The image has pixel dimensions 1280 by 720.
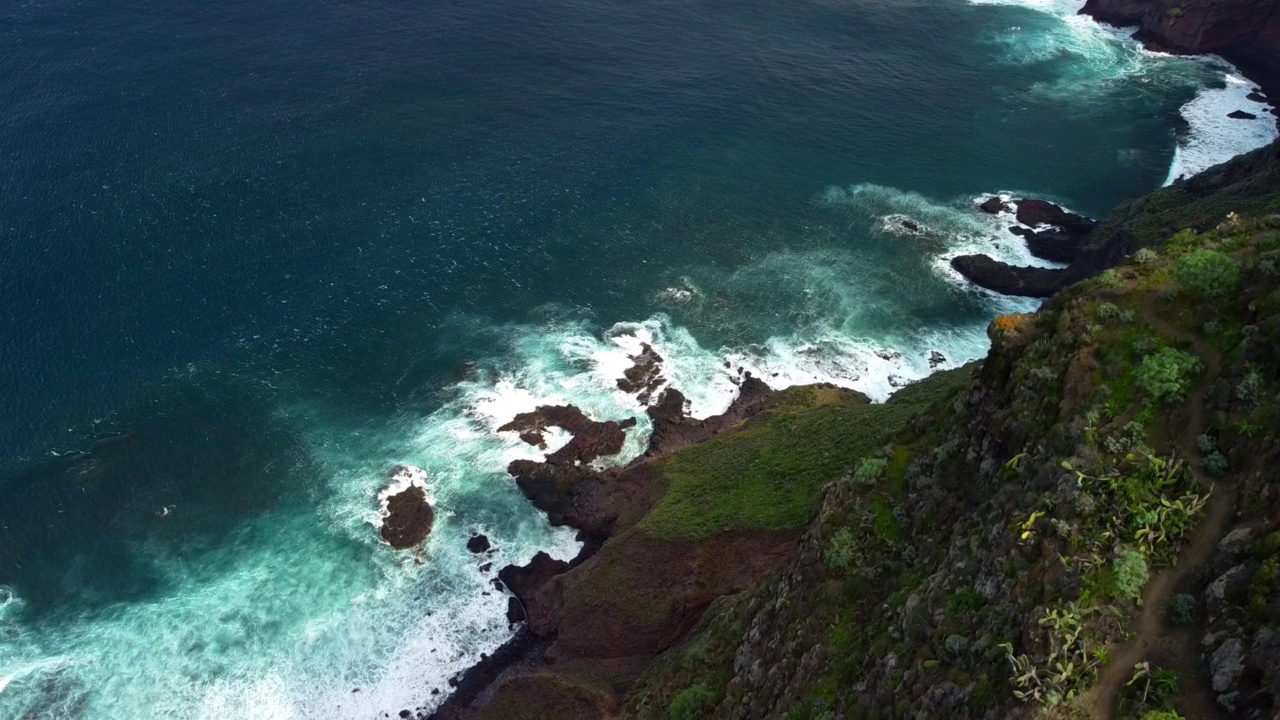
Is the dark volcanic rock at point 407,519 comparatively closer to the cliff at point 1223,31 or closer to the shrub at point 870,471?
the shrub at point 870,471

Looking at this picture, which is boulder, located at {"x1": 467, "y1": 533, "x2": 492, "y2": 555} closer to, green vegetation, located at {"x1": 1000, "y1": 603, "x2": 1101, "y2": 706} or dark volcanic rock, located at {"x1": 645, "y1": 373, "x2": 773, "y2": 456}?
dark volcanic rock, located at {"x1": 645, "y1": 373, "x2": 773, "y2": 456}

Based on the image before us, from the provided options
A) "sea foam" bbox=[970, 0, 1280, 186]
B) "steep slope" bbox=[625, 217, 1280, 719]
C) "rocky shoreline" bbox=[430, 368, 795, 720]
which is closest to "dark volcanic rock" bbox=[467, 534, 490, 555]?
"rocky shoreline" bbox=[430, 368, 795, 720]

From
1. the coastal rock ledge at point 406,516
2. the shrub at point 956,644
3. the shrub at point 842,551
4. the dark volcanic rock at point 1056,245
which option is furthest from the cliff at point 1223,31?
the shrub at point 956,644

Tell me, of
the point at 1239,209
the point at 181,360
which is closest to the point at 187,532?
the point at 181,360

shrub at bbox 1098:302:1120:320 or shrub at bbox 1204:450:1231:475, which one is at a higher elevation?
shrub at bbox 1098:302:1120:320

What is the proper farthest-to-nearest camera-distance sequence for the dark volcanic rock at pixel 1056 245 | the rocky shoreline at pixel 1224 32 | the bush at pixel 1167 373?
the rocky shoreline at pixel 1224 32 < the dark volcanic rock at pixel 1056 245 < the bush at pixel 1167 373

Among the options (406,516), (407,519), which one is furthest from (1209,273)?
(406,516)
